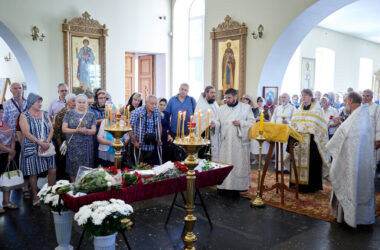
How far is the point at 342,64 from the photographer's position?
1834 cm

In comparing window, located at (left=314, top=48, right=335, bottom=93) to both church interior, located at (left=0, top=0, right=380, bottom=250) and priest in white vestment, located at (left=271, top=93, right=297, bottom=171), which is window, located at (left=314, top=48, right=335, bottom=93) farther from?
priest in white vestment, located at (left=271, top=93, right=297, bottom=171)

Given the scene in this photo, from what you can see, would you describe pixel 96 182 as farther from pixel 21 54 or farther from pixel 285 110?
pixel 21 54

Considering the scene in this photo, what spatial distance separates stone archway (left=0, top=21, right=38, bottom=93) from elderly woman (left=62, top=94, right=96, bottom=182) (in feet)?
17.7

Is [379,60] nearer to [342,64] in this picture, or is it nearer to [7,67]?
[342,64]

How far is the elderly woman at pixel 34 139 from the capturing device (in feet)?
17.2

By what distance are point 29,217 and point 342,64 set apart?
674 inches

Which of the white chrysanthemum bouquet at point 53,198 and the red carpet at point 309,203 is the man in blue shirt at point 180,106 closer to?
the red carpet at point 309,203

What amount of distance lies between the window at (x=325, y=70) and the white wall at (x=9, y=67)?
13.4m

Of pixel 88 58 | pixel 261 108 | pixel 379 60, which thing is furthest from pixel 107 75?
pixel 379 60

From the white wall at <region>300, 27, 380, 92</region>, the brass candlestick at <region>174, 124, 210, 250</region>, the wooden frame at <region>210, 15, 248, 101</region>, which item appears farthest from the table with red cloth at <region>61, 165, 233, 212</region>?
the white wall at <region>300, 27, 380, 92</region>

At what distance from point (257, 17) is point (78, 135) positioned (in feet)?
20.7

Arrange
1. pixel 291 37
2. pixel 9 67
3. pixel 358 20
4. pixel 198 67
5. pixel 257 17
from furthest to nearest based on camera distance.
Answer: pixel 9 67 < pixel 358 20 < pixel 198 67 < pixel 257 17 < pixel 291 37

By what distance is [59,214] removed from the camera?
361 cm

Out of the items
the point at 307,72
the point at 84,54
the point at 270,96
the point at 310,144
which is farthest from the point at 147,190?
the point at 307,72
